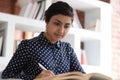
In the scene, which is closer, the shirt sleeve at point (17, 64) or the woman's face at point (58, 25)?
the shirt sleeve at point (17, 64)

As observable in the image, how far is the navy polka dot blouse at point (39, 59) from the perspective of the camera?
1.21m

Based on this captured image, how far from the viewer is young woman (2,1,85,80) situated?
1.23 m

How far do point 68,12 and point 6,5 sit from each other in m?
1.51

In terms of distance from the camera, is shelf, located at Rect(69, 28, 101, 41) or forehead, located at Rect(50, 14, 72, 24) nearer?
forehead, located at Rect(50, 14, 72, 24)

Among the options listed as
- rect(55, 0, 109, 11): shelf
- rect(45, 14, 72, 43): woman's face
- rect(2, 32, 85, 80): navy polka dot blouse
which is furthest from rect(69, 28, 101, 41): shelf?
rect(45, 14, 72, 43): woman's face

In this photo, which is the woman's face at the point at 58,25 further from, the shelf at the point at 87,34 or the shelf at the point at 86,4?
the shelf at the point at 86,4

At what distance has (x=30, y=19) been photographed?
2.39m

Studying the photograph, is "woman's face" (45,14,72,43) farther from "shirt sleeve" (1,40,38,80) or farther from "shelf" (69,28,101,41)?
"shelf" (69,28,101,41)

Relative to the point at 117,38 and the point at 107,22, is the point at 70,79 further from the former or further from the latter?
the point at 117,38

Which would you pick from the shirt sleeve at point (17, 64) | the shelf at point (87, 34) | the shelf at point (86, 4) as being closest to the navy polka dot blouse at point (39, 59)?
the shirt sleeve at point (17, 64)

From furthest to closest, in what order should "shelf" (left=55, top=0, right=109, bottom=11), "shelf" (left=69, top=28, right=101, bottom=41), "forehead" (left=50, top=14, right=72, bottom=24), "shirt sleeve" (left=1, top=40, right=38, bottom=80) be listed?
1. "shelf" (left=55, top=0, right=109, bottom=11)
2. "shelf" (left=69, top=28, right=101, bottom=41)
3. "forehead" (left=50, top=14, right=72, bottom=24)
4. "shirt sleeve" (left=1, top=40, right=38, bottom=80)

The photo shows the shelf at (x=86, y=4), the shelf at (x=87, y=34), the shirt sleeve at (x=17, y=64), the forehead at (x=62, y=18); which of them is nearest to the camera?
the shirt sleeve at (x=17, y=64)

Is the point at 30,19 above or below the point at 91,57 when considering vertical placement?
→ above

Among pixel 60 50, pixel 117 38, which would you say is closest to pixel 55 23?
pixel 60 50
